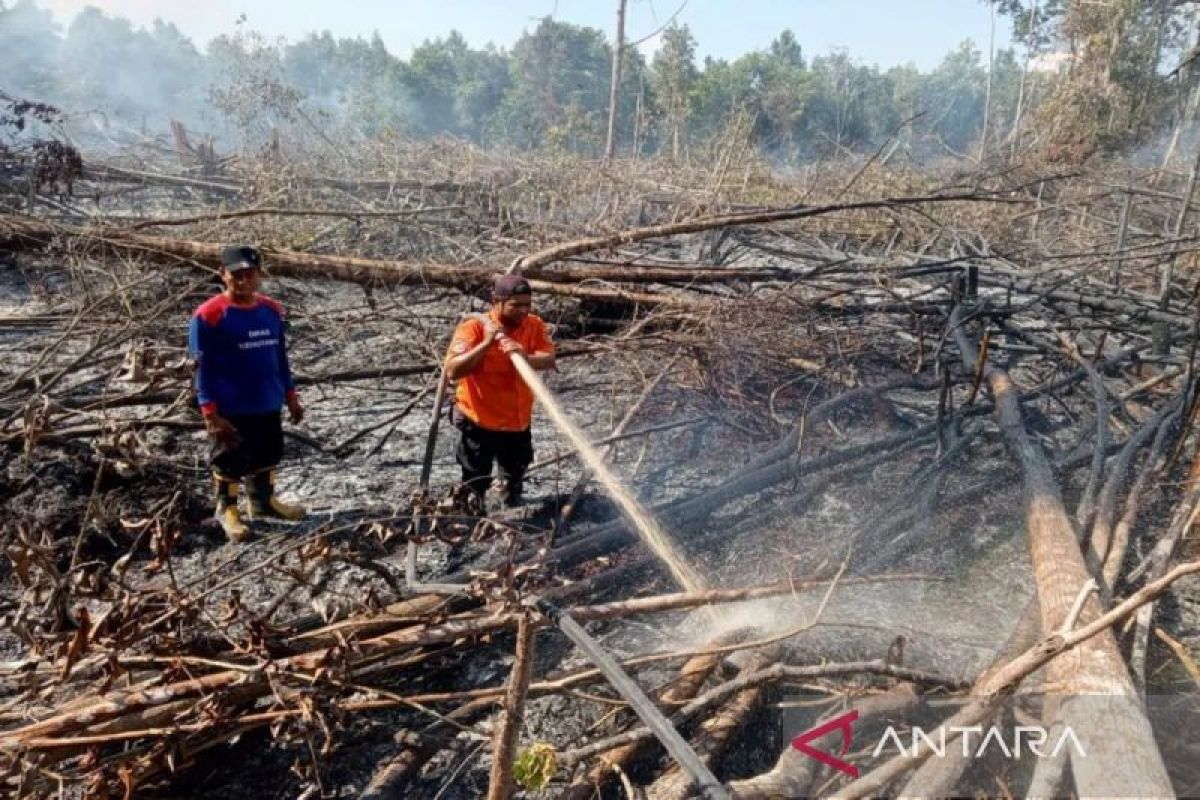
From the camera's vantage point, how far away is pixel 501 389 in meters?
3.29

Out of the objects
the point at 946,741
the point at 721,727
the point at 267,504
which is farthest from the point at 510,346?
the point at 946,741

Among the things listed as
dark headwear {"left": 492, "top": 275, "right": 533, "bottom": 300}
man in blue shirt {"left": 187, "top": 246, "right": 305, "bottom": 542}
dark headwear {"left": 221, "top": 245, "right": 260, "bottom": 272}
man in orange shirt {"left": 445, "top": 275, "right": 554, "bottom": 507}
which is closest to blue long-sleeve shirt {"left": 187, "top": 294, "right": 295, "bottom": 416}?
man in blue shirt {"left": 187, "top": 246, "right": 305, "bottom": 542}

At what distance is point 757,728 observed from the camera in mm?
2066

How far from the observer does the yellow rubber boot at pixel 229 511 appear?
10.7 ft

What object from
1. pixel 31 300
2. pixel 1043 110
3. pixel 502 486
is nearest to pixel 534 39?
pixel 1043 110

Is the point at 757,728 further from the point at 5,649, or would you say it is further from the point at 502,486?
the point at 5,649

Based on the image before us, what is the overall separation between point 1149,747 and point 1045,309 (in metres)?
4.82

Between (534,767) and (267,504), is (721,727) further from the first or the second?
(267,504)

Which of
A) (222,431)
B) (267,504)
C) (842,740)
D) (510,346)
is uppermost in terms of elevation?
(510,346)

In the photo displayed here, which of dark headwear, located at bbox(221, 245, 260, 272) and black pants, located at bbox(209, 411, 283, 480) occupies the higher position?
dark headwear, located at bbox(221, 245, 260, 272)

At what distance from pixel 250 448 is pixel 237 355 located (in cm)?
48

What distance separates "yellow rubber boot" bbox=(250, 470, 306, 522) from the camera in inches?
134

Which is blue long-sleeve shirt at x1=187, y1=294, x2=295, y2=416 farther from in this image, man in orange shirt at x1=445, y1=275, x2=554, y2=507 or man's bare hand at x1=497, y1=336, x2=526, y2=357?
man's bare hand at x1=497, y1=336, x2=526, y2=357

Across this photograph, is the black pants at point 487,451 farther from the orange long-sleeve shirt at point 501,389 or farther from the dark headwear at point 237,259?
the dark headwear at point 237,259
